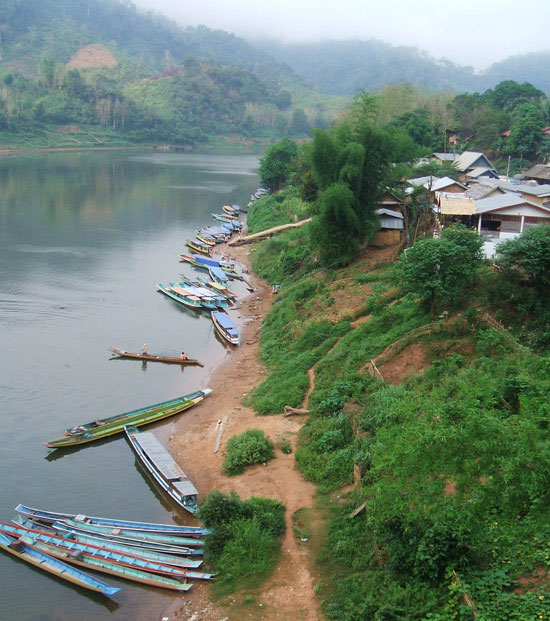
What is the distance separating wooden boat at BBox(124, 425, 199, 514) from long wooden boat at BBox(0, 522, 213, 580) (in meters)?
2.18

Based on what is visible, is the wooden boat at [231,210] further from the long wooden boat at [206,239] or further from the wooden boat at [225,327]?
the wooden boat at [225,327]

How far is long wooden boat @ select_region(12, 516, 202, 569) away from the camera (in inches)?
500

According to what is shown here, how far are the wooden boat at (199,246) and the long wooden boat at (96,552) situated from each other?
1190 inches

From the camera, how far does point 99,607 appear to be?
12234 millimetres

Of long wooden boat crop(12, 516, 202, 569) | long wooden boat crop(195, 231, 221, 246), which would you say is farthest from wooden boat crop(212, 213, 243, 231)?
long wooden boat crop(12, 516, 202, 569)

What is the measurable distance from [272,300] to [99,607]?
816 inches

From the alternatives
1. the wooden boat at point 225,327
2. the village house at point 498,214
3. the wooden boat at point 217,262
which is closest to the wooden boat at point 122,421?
the wooden boat at point 225,327

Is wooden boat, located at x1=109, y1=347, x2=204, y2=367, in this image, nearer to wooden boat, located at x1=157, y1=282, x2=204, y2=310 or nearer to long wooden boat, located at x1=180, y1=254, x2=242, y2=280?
wooden boat, located at x1=157, y1=282, x2=204, y2=310

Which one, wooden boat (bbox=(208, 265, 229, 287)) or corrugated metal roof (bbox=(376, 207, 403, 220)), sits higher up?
corrugated metal roof (bbox=(376, 207, 403, 220))

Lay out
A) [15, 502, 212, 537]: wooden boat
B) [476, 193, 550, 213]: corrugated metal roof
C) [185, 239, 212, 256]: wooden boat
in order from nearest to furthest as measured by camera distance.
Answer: [15, 502, 212, 537]: wooden boat
[476, 193, 550, 213]: corrugated metal roof
[185, 239, 212, 256]: wooden boat

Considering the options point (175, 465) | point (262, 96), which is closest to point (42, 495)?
point (175, 465)

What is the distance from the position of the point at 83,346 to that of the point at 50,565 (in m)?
13.7

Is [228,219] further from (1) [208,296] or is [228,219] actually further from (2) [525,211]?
(2) [525,211]

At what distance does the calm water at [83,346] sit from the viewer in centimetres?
1323
